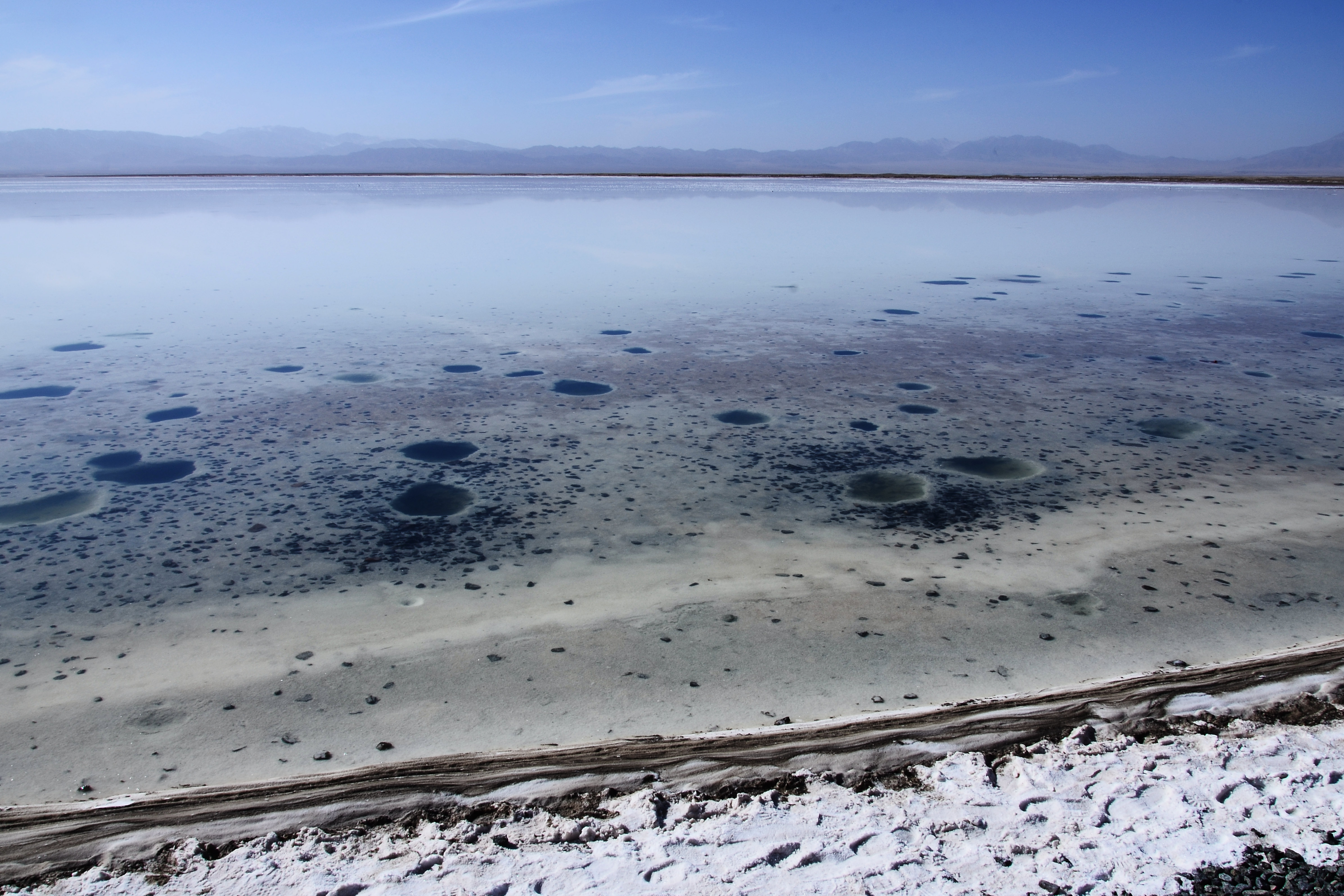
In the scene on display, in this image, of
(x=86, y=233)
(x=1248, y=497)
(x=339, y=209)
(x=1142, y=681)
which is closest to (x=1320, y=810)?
(x=1142, y=681)

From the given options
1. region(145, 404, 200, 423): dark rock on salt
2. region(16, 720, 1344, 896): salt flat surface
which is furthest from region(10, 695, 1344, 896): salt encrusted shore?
region(145, 404, 200, 423): dark rock on salt

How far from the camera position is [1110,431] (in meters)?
4.74

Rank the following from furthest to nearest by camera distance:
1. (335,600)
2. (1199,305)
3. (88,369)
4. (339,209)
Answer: (339,209) → (1199,305) → (88,369) → (335,600)

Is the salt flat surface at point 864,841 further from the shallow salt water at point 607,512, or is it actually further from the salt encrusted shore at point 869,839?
the shallow salt water at point 607,512

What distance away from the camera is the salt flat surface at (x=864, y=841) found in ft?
5.53

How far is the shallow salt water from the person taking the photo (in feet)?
7.88

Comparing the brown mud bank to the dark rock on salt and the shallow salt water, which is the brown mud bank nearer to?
the shallow salt water

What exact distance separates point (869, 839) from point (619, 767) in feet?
1.94

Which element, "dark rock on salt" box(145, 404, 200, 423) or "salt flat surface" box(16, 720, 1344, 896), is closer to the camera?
"salt flat surface" box(16, 720, 1344, 896)

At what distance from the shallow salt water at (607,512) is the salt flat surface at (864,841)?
33 cm

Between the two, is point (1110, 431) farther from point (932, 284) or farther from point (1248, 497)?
point (932, 284)

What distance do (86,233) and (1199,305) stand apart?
1786 cm

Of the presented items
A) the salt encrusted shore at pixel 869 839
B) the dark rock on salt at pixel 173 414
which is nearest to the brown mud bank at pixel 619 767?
the salt encrusted shore at pixel 869 839

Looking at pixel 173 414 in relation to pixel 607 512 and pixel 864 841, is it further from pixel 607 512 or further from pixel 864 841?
pixel 864 841
